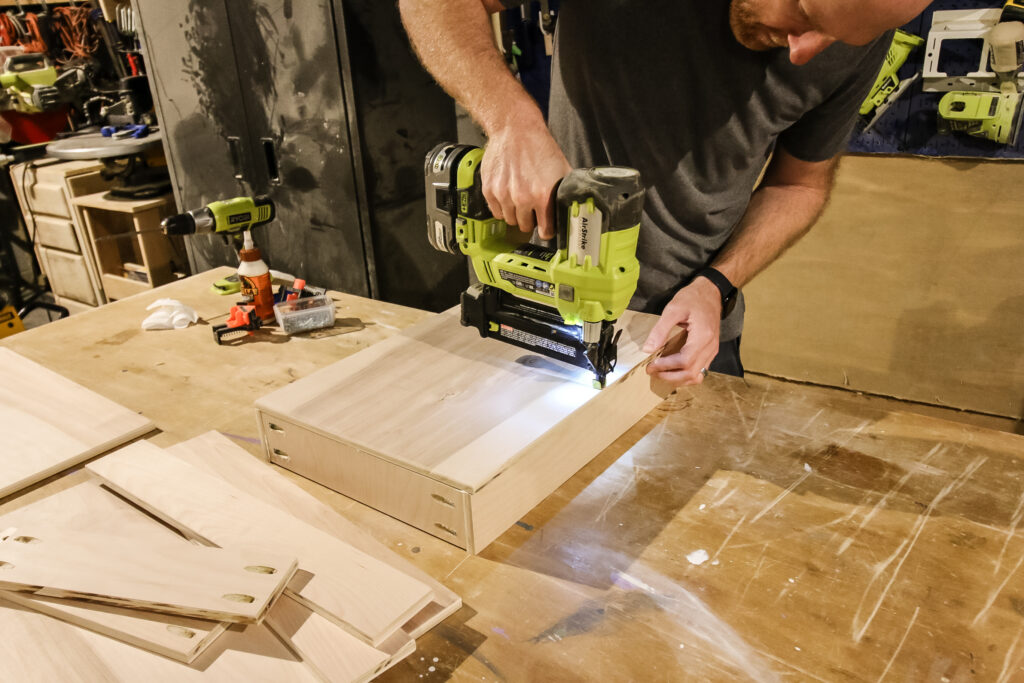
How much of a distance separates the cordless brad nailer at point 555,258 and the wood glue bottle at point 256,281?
613 millimetres

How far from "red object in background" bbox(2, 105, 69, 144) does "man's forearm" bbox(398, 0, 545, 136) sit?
12.7ft

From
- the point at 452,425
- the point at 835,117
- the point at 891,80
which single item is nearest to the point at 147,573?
the point at 452,425

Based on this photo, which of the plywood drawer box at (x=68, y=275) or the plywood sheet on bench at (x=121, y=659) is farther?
the plywood drawer box at (x=68, y=275)

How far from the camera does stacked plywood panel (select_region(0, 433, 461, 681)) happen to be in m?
0.72

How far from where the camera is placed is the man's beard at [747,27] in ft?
4.15

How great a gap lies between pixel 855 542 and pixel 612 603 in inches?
14.2

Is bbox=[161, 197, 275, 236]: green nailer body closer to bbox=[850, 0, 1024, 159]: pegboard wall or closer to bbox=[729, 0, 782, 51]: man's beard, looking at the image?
bbox=[729, 0, 782, 51]: man's beard

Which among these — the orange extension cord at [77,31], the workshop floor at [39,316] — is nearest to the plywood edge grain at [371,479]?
the workshop floor at [39,316]

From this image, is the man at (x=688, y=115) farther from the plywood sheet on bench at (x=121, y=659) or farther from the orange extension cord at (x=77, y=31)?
the orange extension cord at (x=77, y=31)

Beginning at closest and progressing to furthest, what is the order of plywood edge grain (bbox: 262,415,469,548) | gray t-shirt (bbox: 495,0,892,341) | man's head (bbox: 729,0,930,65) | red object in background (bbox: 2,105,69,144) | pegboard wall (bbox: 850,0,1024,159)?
1. plywood edge grain (bbox: 262,415,469,548)
2. man's head (bbox: 729,0,930,65)
3. gray t-shirt (bbox: 495,0,892,341)
4. pegboard wall (bbox: 850,0,1024,159)
5. red object in background (bbox: 2,105,69,144)

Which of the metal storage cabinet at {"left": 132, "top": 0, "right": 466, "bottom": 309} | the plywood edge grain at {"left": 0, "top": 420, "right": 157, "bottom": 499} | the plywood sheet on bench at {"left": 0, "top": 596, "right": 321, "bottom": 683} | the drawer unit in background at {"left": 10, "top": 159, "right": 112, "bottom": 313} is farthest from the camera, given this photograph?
the drawer unit in background at {"left": 10, "top": 159, "right": 112, "bottom": 313}

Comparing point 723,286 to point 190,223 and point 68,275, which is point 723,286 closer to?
point 190,223

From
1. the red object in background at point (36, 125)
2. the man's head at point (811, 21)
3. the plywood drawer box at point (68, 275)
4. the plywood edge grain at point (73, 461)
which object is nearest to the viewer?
the plywood edge grain at point (73, 461)

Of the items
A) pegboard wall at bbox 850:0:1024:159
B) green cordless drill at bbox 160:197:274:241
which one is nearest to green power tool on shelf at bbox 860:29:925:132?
pegboard wall at bbox 850:0:1024:159
